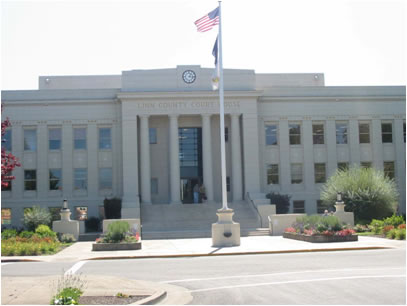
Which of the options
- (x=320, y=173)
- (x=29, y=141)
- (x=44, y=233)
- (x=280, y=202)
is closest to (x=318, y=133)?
(x=320, y=173)

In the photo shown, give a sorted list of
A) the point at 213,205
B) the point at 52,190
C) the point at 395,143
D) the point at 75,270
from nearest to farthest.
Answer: the point at 75,270
the point at 213,205
the point at 52,190
the point at 395,143

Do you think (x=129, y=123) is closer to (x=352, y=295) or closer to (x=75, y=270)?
Answer: (x=75, y=270)

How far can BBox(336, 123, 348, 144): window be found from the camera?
47156mm

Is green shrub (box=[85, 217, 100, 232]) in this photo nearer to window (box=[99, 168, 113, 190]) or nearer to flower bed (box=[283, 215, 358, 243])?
window (box=[99, 168, 113, 190])

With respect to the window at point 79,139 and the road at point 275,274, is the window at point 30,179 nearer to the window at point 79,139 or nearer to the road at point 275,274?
the window at point 79,139

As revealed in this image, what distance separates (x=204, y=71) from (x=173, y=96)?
11.1ft

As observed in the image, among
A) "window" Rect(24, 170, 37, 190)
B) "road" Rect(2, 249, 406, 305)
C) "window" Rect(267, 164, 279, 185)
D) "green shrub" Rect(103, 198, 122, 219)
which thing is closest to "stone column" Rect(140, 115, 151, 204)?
"green shrub" Rect(103, 198, 122, 219)

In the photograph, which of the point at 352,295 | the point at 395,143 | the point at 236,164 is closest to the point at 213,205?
the point at 236,164

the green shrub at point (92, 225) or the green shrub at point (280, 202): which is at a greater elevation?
the green shrub at point (280, 202)

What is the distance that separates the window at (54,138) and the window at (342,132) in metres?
22.9

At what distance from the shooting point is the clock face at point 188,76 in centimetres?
4478

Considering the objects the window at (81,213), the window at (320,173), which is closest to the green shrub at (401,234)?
the window at (320,173)

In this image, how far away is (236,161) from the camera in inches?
1729

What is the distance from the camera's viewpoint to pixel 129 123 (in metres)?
43.9
